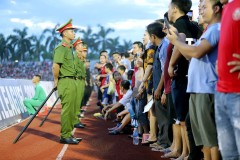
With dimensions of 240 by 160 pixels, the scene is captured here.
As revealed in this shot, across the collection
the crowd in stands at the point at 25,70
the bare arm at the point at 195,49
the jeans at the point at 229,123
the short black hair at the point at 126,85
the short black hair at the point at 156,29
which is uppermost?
the short black hair at the point at 156,29

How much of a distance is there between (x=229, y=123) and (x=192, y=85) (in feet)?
3.40

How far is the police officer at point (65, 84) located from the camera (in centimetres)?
745

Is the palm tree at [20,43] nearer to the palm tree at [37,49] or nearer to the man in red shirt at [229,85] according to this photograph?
the palm tree at [37,49]

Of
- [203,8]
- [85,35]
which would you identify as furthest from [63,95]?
[85,35]

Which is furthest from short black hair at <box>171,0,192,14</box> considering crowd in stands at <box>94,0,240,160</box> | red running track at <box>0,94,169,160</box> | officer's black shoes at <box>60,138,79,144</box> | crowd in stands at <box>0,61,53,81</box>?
crowd in stands at <box>0,61,53,81</box>

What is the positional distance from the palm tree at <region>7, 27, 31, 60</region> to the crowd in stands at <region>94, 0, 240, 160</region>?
2815 inches

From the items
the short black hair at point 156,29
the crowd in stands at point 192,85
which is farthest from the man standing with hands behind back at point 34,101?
the short black hair at point 156,29

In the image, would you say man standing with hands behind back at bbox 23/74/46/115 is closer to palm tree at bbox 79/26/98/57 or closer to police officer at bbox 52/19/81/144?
police officer at bbox 52/19/81/144

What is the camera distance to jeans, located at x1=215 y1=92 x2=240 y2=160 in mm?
2537

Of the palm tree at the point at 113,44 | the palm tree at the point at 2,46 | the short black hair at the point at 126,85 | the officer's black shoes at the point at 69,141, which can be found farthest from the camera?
the palm tree at the point at 113,44

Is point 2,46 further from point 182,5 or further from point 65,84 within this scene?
point 182,5

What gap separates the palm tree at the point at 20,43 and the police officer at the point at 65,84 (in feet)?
235

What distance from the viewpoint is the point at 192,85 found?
3.67 meters

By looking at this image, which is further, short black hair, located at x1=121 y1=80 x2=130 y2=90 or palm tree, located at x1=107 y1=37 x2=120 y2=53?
palm tree, located at x1=107 y1=37 x2=120 y2=53
